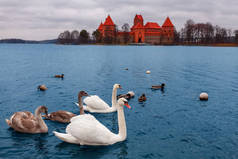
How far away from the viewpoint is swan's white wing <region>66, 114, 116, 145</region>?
8227 mm

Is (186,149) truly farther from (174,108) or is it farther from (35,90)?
(35,90)

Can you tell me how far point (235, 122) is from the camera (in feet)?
39.2

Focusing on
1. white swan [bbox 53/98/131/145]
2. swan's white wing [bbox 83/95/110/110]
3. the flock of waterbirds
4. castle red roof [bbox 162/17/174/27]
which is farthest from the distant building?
white swan [bbox 53/98/131/145]

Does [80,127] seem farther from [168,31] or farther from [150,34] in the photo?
[150,34]

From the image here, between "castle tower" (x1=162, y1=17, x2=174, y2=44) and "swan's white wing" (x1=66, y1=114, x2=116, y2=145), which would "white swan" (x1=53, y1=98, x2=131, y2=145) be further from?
"castle tower" (x1=162, y1=17, x2=174, y2=44)

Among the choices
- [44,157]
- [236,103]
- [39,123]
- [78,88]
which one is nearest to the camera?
[44,157]

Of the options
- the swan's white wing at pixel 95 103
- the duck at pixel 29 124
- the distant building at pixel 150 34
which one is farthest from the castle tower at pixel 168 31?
the duck at pixel 29 124

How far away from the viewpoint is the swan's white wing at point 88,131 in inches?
324

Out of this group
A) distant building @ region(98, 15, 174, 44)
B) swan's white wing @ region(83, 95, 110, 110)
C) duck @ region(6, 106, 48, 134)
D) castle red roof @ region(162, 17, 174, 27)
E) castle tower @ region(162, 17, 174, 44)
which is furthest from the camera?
castle red roof @ region(162, 17, 174, 27)

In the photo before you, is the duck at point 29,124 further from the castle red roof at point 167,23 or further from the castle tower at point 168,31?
the castle red roof at point 167,23

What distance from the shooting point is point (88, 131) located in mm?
8195

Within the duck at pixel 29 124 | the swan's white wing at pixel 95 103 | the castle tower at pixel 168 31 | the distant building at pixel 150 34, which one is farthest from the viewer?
the distant building at pixel 150 34

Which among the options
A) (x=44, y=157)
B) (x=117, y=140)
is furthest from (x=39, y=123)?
(x=117, y=140)

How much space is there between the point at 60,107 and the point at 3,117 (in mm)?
3363
